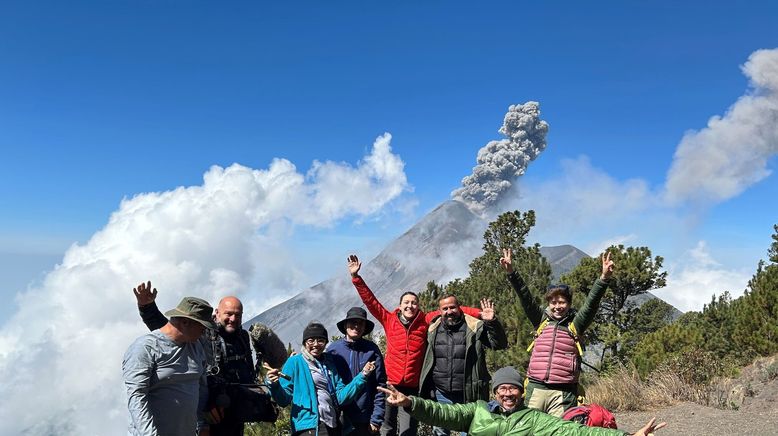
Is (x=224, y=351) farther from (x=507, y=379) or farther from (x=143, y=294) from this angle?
(x=507, y=379)

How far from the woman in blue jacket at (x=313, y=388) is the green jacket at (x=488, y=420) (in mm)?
938

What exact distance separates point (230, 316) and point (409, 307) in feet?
5.16

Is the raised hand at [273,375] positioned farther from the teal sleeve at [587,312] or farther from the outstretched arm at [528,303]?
the teal sleeve at [587,312]

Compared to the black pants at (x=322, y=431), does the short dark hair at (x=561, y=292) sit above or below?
above

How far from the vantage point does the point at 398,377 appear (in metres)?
4.92

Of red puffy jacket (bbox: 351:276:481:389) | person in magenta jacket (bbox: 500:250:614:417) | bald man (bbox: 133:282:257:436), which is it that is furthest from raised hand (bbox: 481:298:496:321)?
bald man (bbox: 133:282:257:436)

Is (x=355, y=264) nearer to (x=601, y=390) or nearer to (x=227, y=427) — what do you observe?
(x=227, y=427)

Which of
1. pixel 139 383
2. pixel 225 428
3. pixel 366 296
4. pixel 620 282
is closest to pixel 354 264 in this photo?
pixel 366 296

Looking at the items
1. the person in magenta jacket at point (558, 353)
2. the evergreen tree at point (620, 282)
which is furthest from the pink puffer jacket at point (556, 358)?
the evergreen tree at point (620, 282)

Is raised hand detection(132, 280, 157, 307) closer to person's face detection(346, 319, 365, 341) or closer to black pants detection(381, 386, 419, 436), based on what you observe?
person's face detection(346, 319, 365, 341)

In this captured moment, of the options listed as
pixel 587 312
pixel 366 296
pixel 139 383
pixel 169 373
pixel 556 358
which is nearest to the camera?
pixel 139 383

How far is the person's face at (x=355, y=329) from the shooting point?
4.52 m

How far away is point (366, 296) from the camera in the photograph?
5.27 meters

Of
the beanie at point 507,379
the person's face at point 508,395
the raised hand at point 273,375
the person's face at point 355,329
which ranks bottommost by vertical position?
the person's face at point 508,395
